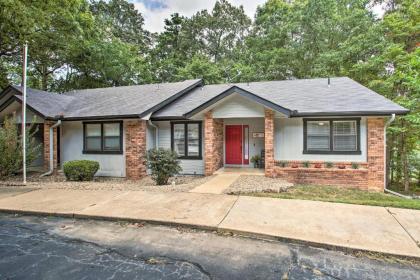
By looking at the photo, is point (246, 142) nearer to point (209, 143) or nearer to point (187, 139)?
point (209, 143)

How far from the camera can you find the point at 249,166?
12320mm

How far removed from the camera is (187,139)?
38.9 ft

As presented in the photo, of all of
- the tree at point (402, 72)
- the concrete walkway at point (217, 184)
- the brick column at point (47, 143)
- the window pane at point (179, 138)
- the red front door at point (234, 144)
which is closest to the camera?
the concrete walkway at point (217, 184)

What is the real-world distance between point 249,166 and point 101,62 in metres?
15.6

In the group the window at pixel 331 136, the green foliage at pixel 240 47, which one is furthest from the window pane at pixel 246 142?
the green foliage at pixel 240 47

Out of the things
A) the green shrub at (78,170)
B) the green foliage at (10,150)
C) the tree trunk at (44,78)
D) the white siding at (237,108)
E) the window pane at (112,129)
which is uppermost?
the tree trunk at (44,78)

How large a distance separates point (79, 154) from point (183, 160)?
5259 mm

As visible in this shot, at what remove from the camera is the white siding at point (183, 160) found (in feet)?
38.1

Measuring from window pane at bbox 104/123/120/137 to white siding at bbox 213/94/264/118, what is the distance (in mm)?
4675

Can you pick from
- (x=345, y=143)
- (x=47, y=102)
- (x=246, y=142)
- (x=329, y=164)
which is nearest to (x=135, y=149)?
(x=246, y=142)

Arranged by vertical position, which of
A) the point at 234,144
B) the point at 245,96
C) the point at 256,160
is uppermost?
the point at 245,96

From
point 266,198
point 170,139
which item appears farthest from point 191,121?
point 266,198

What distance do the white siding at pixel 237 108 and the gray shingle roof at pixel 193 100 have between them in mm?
576

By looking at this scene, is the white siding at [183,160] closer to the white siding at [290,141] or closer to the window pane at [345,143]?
the white siding at [290,141]
